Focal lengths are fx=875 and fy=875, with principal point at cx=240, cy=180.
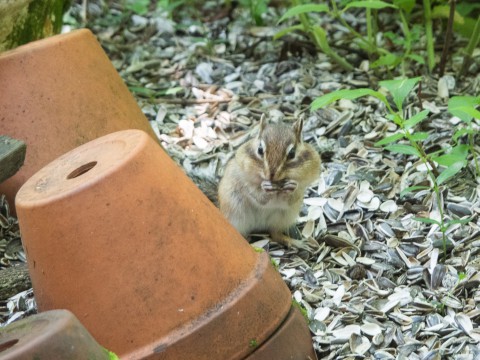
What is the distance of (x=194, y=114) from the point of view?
17.6 ft

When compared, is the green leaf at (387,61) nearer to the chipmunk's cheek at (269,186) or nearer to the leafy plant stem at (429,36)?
the leafy plant stem at (429,36)

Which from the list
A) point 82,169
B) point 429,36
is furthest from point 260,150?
point 429,36

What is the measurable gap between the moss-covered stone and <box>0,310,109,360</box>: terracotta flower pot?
7.63 feet

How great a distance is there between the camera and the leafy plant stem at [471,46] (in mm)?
5160

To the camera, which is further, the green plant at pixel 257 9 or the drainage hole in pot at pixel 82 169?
the green plant at pixel 257 9

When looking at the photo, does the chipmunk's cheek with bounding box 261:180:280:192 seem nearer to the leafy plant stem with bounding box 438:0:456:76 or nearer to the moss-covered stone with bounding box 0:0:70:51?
the moss-covered stone with bounding box 0:0:70:51

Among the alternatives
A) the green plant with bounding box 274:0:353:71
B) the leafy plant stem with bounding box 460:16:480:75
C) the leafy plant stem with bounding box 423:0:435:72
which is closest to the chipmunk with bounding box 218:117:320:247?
the green plant with bounding box 274:0:353:71

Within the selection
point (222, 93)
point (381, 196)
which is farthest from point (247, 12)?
point (381, 196)

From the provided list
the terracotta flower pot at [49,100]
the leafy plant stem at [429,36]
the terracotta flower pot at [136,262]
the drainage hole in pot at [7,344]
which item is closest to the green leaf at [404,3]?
the leafy plant stem at [429,36]

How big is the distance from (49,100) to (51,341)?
6.61ft

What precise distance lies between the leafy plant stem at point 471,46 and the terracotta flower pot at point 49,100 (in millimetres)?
2319

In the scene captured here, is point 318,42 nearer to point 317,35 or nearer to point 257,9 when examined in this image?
point 317,35

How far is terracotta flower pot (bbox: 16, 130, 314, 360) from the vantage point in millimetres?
2688

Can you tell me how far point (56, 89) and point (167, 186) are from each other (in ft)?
4.77
